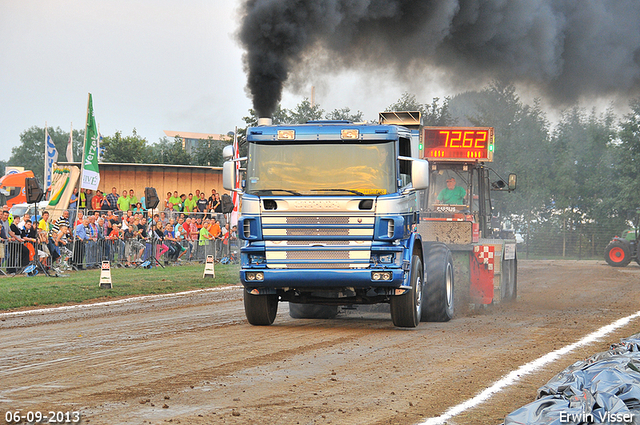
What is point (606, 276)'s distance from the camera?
27344mm

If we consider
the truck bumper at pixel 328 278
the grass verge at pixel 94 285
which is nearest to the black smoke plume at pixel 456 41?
the grass verge at pixel 94 285

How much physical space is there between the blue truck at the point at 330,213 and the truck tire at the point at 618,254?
2679 cm

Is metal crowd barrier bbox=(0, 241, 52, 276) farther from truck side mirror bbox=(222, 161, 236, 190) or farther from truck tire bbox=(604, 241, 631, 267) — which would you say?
truck tire bbox=(604, 241, 631, 267)

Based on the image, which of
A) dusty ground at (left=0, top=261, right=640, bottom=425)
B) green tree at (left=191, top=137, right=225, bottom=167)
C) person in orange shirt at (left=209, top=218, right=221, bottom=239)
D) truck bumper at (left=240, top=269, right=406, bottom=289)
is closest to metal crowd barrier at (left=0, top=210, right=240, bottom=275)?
person in orange shirt at (left=209, top=218, right=221, bottom=239)

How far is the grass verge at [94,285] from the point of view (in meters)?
15.6

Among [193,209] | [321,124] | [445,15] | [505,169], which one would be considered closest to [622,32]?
[445,15]

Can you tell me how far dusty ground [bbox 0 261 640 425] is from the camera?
19.9 ft

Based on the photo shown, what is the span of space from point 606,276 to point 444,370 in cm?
2131

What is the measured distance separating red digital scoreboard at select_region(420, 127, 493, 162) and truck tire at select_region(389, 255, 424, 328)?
13.7 feet

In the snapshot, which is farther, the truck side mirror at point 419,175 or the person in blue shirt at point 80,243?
the person in blue shirt at point 80,243

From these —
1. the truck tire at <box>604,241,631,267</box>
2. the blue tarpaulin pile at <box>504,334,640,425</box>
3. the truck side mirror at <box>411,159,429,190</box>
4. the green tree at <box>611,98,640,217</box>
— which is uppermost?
the green tree at <box>611,98,640,217</box>

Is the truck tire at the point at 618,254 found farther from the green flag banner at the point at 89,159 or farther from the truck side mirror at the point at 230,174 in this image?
the truck side mirror at the point at 230,174

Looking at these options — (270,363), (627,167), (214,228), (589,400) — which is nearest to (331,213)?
(270,363)

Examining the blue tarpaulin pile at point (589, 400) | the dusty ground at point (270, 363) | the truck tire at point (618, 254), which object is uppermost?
the truck tire at point (618, 254)
